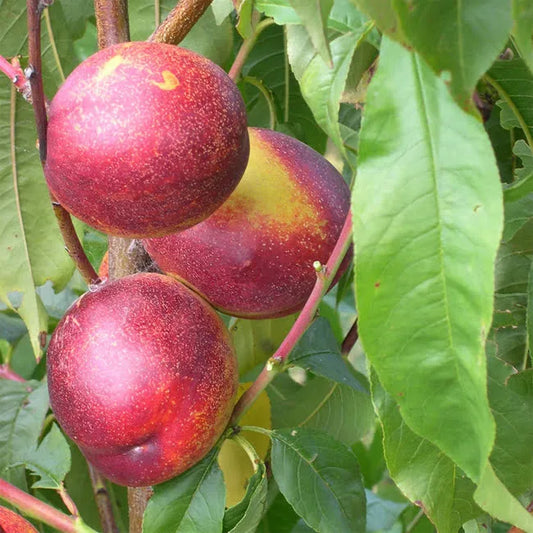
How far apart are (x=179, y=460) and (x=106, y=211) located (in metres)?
0.24

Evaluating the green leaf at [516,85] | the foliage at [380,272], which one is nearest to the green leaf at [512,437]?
the foliage at [380,272]

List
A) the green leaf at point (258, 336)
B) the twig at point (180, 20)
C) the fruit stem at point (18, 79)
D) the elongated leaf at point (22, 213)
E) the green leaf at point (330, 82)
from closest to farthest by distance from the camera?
the green leaf at point (330, 82) < the fruit stem at point (18, 79) < the twig at point (180, 20) < the elongated leaf at point (22, 213) < the green leaf at point (258, 336)

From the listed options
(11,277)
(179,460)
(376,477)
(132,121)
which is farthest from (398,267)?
(376,477)

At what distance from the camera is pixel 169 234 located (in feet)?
2.34

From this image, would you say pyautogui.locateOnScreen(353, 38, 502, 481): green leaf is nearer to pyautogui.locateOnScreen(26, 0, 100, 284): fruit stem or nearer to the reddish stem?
pyautogui.locateOnScreen(26, 0, 100, 284): fruit stem

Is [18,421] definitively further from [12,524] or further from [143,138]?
[143,138]

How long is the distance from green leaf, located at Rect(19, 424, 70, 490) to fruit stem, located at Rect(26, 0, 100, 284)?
164 millimetres

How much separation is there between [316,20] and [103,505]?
0.75 metres

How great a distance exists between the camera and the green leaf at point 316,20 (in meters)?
0.46

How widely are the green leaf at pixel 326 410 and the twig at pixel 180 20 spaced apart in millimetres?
Answer: 495

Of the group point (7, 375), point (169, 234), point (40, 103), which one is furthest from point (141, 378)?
point (7, 375)

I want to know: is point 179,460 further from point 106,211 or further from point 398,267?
point 398,267

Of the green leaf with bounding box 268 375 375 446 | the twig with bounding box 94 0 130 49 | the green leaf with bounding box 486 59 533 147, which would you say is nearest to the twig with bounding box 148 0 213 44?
the twig with bounding box 94 0 130 49

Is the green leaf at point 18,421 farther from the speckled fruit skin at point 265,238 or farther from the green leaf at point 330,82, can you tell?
the green leaf at point 330,82
